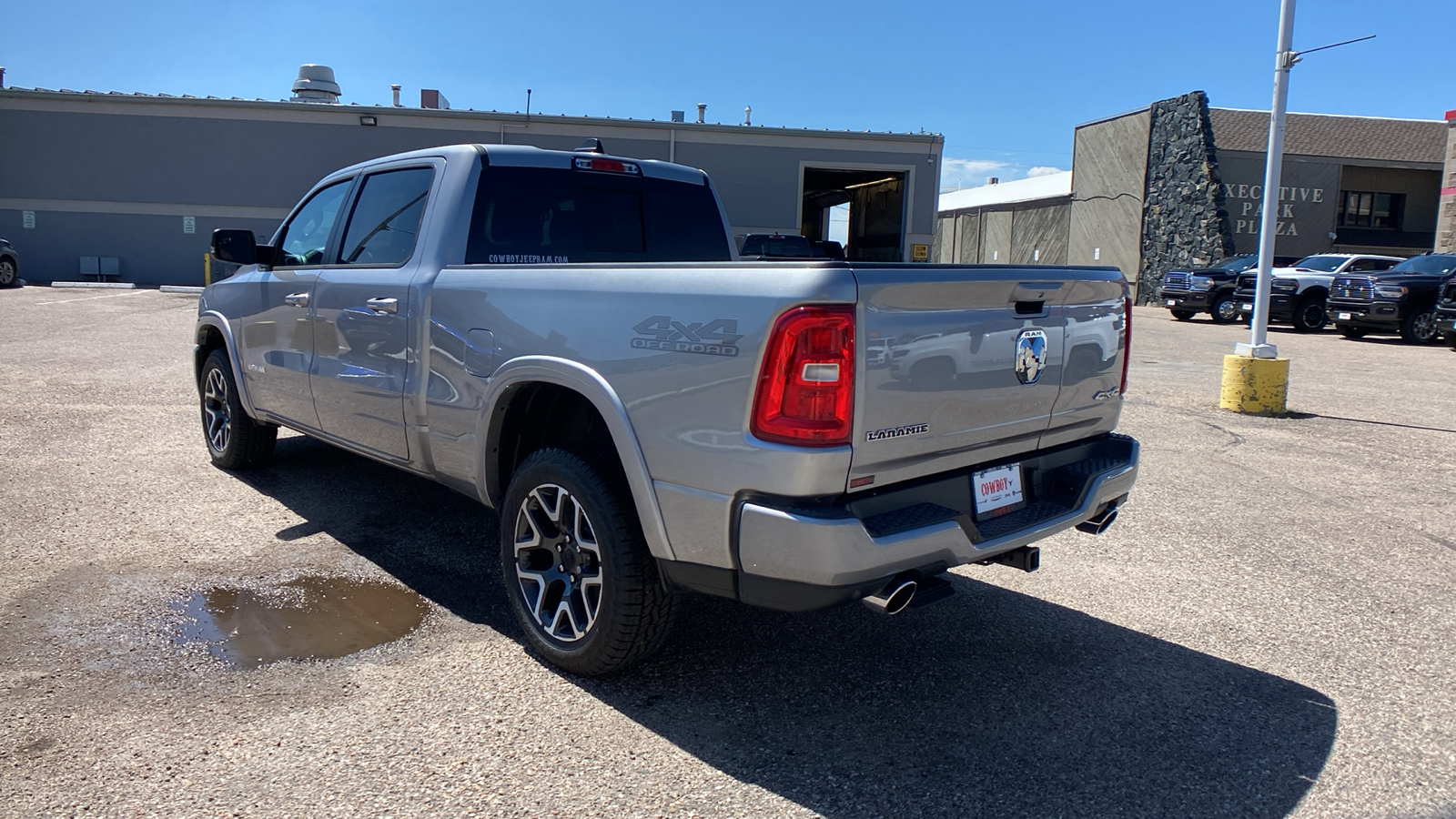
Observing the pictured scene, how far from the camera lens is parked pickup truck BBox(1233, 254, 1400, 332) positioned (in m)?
21.8

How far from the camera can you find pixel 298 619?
400 centimetres

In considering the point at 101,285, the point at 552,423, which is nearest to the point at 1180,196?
the point at 101,285

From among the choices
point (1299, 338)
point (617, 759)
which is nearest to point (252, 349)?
point (617, 759)

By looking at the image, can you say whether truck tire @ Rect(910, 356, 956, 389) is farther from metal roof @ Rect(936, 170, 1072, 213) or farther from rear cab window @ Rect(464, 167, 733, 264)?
metal roof @ Rect(936, 170, 1072, 213)

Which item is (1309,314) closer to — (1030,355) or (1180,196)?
(1180,196)

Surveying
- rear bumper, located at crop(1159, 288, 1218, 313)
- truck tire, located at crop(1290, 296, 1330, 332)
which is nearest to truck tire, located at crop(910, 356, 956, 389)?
truck tire, located at crop(1290, 296, 1330, 332)

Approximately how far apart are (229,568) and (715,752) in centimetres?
276

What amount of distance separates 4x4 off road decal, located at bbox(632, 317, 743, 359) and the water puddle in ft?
5.61

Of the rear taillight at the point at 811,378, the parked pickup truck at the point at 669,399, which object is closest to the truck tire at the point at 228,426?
the parked pickup truck at the point at 669,399

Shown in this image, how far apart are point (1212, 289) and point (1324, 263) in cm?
238

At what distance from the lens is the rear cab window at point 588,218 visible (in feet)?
14.3

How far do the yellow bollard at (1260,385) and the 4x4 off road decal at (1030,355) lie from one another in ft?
24.1

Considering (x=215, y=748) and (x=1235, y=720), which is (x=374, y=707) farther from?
(x=1235, y=720)

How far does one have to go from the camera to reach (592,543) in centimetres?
334
